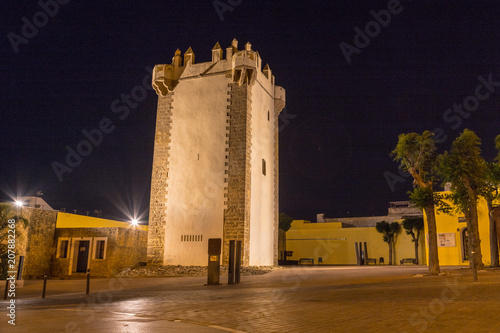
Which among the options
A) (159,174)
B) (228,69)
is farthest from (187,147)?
(228,69)

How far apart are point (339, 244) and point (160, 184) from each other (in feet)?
83.5

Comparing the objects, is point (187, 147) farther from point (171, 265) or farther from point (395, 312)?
point (395, 312)

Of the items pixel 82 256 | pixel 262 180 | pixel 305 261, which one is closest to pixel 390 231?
pixel 305 261

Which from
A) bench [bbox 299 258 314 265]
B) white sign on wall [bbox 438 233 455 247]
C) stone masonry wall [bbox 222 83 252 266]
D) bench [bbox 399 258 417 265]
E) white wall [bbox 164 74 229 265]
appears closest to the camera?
stone masonry wall [bbox 222 83 252 266]

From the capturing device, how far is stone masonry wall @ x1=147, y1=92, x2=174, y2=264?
947 inches

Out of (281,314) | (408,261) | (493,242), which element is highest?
(493,242)

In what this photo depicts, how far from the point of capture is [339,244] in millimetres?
44656

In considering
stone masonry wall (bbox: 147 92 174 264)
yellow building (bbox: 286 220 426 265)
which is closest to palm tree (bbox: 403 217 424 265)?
yellow building (bbox: 286 220 426 265)

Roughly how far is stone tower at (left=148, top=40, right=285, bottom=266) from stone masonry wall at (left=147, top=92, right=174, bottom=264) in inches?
2.1

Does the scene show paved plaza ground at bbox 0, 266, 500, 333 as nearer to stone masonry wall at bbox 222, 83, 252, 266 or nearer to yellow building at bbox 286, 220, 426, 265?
stone masonry wall at bbox 222, 83, 252, 266

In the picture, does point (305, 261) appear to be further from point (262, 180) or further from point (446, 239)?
point (262, 180)

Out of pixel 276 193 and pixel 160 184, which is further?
pixel 276 193

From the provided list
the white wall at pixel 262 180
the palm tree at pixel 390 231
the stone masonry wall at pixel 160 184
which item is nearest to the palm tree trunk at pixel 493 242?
the white wall at pixel 262 180

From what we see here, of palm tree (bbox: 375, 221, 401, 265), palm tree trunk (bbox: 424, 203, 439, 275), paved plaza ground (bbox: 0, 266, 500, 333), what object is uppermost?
palm tree (bbox: 375, 221, 401, 265)
